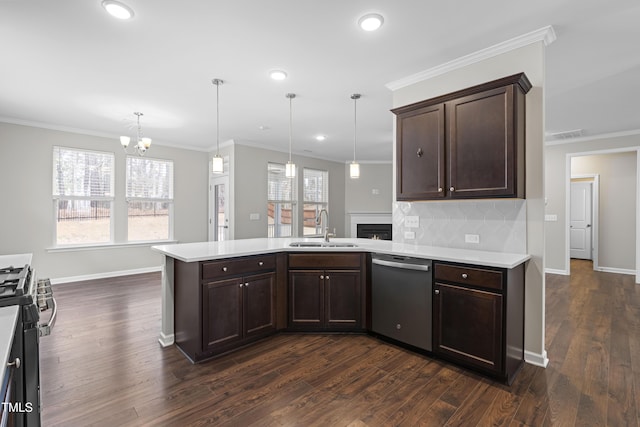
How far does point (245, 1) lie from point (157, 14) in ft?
2.24

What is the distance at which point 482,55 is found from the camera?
9.02 ft

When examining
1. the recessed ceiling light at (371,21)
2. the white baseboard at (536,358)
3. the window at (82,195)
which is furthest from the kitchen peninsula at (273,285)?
the window at (82,195)

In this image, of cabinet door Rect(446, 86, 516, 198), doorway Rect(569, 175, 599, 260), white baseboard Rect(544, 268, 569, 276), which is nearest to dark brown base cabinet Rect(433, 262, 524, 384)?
cabinet door Rect(446, 86, 516, 198)

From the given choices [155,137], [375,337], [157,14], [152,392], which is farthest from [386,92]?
[155,137]

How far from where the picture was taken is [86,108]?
13.9 feet

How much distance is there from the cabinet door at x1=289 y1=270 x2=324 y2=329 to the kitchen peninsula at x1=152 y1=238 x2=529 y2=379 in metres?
0.01

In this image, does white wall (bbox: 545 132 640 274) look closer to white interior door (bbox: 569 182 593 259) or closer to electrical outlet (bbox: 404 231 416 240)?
white interior door (bbox: 569 182 593 259)

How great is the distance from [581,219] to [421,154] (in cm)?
690

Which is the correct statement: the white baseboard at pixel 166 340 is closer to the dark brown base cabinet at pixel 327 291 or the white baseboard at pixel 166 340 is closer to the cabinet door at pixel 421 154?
the dark brown base cabinet at pixel 327 291

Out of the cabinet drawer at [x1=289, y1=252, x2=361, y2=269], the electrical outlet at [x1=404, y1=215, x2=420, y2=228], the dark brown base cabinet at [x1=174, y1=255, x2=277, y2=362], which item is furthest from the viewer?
the electrical outlet at [x1=404, y1=215, x2=420, y2=228]

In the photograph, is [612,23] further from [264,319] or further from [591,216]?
[591,216]

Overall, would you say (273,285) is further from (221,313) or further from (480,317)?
(480,317)

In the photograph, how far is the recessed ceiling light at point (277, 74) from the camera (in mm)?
3168

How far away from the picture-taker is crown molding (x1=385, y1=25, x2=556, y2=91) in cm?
243
